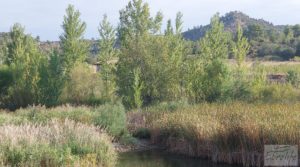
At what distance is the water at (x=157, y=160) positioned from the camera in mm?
18188

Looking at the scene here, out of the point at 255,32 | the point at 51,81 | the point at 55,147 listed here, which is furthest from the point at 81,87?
the point at 255,32

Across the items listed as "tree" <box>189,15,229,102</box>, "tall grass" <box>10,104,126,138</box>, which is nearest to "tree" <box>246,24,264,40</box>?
"tree" <box>189,15,229,102</box>

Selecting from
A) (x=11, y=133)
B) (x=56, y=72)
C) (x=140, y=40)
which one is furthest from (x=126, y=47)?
(x=11, y=133)

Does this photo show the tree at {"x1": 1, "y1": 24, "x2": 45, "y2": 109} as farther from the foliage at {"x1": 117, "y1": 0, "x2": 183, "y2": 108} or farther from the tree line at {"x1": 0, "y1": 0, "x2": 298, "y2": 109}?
the foliage at {"x1": 117, "y1": 0, "x2": 183, "y2": 108}

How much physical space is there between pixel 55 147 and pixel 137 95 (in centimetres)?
1692

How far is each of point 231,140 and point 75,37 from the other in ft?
78.6

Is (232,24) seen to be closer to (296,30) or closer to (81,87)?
(296,30)

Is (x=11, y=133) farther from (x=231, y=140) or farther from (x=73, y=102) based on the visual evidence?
(x=73, y=102)

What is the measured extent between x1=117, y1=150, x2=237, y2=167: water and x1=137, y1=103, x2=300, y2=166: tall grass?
0.54m

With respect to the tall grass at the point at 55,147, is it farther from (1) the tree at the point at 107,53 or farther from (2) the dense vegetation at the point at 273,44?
(2) the dense vegetation at the point at 273,44

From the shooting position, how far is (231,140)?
58.6 feet

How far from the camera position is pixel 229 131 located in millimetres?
18047

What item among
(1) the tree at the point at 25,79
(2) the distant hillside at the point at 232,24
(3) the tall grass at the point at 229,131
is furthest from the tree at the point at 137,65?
(2) the distant hillside at the point at 232,24

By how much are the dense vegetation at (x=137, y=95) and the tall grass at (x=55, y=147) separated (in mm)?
31
